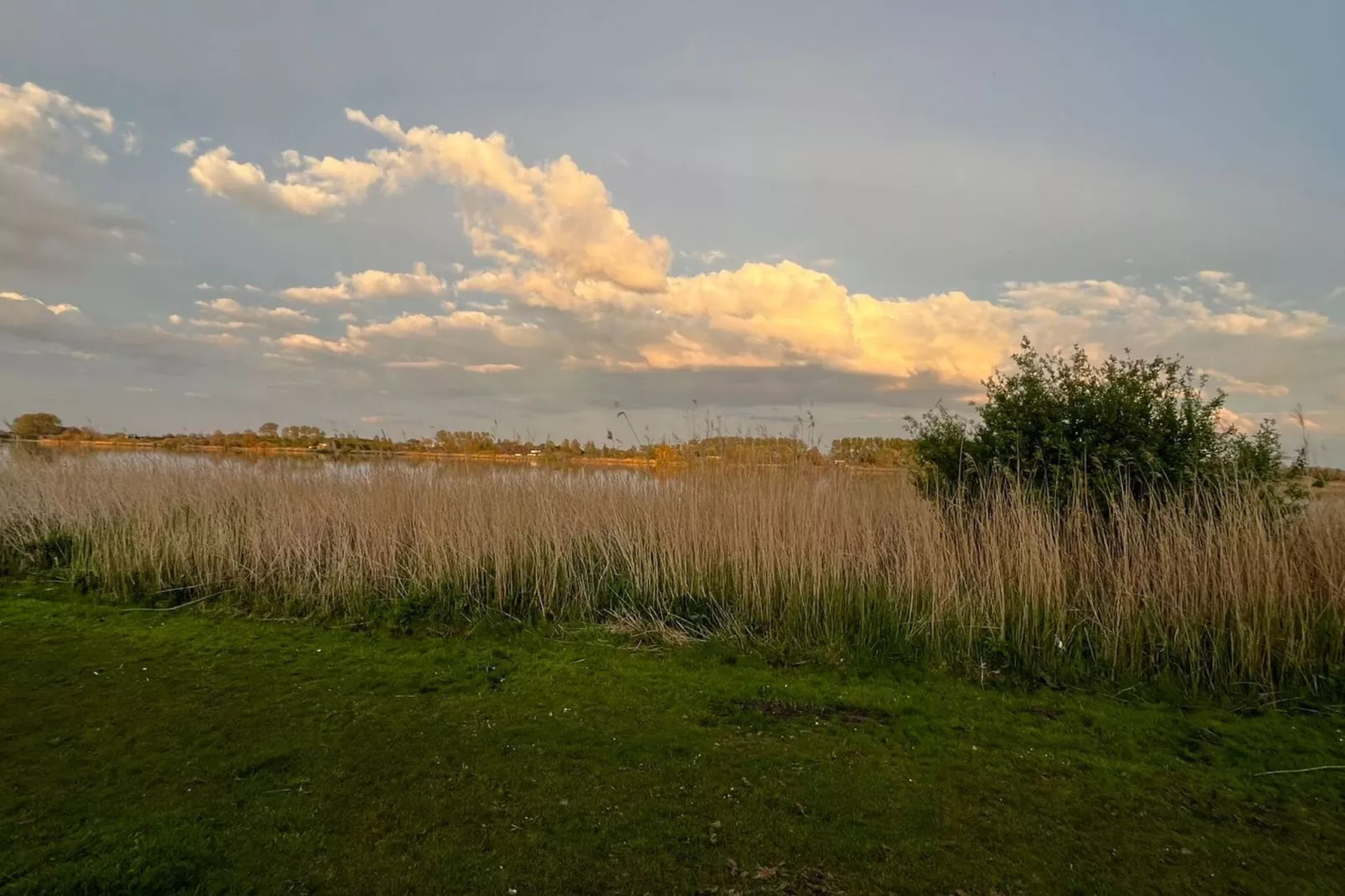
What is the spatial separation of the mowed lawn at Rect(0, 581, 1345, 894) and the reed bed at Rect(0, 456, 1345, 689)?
67 cm

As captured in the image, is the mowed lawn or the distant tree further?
the distant tree

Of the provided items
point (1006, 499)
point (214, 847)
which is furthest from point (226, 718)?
point (1006, 499)

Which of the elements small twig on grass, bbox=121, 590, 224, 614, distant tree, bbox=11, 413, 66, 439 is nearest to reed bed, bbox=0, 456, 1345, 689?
small twig on grass, bbox=121, 590, 224, 614

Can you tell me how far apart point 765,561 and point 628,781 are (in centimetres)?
347

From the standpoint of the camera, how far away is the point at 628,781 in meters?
3.39

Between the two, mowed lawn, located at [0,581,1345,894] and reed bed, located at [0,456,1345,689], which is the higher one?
reed bed, located at [0,456,1345,689]

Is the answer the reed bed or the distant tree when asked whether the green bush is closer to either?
the reed bed

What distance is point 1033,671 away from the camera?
17.2 feet

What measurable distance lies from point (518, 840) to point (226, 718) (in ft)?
7.19

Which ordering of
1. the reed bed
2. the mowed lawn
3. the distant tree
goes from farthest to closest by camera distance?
the distant tree → the reed bed → the mowed lawn

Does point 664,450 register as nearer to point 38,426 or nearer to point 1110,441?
point 1110,441

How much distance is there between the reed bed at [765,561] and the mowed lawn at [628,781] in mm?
671

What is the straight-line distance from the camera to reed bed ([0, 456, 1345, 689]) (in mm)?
5410

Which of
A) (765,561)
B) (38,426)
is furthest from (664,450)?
(38,426)
